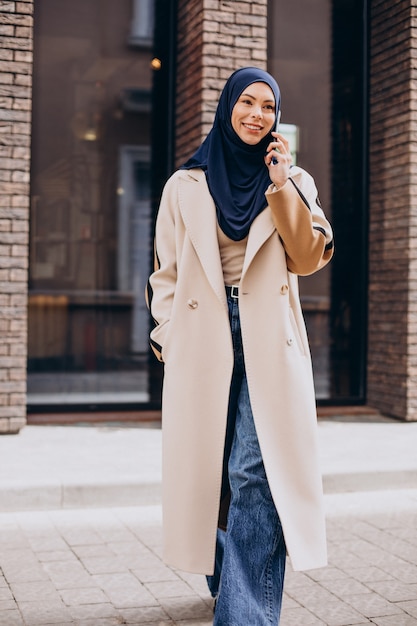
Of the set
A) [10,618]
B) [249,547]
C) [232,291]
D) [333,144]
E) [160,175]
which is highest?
[333,144]

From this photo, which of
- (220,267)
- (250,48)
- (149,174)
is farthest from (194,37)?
(220,267)

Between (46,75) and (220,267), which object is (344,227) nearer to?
(46,75)

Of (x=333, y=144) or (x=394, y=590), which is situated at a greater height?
→ (x=333, y=144)

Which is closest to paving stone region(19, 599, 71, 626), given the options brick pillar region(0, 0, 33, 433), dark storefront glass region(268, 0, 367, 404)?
brick pillar region(0, 0, 33, 433)

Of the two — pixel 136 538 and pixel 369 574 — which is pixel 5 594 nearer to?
pixel 136 538

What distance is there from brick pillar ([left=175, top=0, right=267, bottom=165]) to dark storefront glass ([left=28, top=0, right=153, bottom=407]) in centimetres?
99

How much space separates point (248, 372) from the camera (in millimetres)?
3301

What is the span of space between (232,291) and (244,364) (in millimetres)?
276

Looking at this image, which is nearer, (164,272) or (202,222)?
(202,222)

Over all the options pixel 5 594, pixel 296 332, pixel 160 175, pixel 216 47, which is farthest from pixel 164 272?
pixel 160 175

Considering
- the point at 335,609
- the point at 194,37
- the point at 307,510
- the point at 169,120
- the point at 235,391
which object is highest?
the point at 194,37

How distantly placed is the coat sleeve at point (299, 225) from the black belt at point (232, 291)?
21cm

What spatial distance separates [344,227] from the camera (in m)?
9.38

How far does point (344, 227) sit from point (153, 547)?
527 cm
